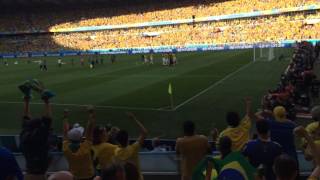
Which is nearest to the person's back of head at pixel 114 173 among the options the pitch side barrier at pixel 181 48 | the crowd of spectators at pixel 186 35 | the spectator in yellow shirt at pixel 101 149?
the spectator in yellow shirt at pixel 101 149

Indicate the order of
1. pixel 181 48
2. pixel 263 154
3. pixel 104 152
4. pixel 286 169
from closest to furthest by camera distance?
pixel 286 169 < pixel 263 154 < pixel 104 152 < pixel 181 48

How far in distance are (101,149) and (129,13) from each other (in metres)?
96.2

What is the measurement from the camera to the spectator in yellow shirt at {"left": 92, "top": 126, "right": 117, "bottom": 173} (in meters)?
8.16

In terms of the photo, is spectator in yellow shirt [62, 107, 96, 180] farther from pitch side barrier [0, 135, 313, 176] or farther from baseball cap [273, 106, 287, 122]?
baseball cap [273, 106, 287, 122]

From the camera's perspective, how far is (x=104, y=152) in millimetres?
8195

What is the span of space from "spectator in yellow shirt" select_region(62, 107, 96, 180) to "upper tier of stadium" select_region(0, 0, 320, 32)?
261ft

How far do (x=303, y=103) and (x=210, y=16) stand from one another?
231 ft

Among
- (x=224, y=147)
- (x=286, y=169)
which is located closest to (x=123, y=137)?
(x=224, y=147)

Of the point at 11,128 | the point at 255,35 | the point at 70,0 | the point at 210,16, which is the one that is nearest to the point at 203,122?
the point at 11,128

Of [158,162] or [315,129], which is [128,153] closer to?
[315,129]

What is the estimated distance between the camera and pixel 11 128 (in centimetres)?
2175

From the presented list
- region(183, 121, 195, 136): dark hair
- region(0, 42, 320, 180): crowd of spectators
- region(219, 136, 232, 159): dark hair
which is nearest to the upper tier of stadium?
region(0, 42, 320, 180): crowd of spectators

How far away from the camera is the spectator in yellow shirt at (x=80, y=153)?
26.4 feet

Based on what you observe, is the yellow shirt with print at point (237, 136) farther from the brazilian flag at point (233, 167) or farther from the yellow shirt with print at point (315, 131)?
the brazilian flag at point (233, 167)
